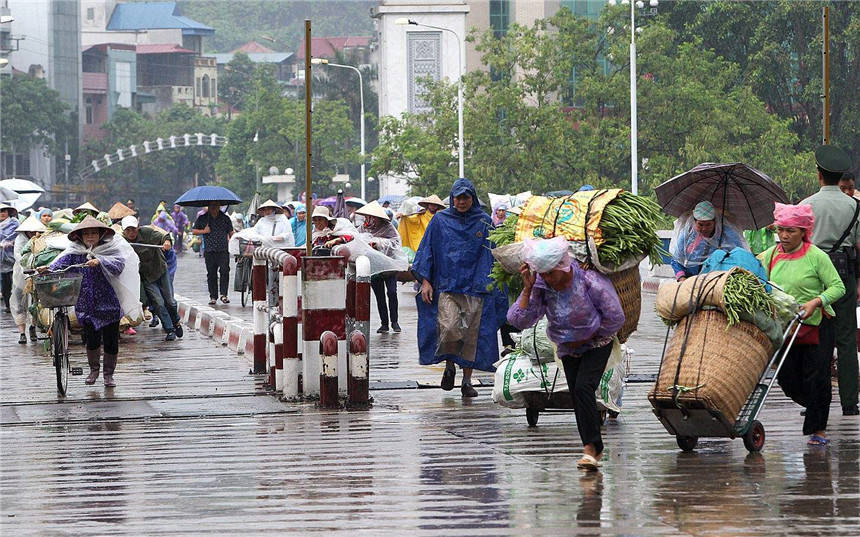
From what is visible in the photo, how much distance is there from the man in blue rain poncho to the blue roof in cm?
15942

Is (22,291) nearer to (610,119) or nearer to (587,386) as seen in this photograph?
(587,386)

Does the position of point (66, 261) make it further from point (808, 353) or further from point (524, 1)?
point (524, 1)

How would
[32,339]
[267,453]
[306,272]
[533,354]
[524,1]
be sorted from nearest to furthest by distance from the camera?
[267,453] → [533,354] → [306,272] → [32,339] → [524,1]

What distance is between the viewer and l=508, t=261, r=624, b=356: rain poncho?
8562 millimetres

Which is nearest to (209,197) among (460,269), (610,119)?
(460,269)

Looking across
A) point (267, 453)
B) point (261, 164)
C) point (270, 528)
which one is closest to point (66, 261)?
point (267, 453)

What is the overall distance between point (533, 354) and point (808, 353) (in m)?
1.80

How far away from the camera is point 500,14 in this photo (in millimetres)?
87375

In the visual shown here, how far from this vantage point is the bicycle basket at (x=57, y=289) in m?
12.9

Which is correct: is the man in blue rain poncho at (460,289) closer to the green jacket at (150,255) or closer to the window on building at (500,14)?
the green jacket at (150,255)

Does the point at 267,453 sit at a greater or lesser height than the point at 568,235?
lesser

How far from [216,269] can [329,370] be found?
13842 millimetres

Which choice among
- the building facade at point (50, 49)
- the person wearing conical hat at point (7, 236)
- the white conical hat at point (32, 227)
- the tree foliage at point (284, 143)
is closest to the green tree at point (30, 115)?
the building facade at point (50, 49)

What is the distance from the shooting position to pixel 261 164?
95.8m
